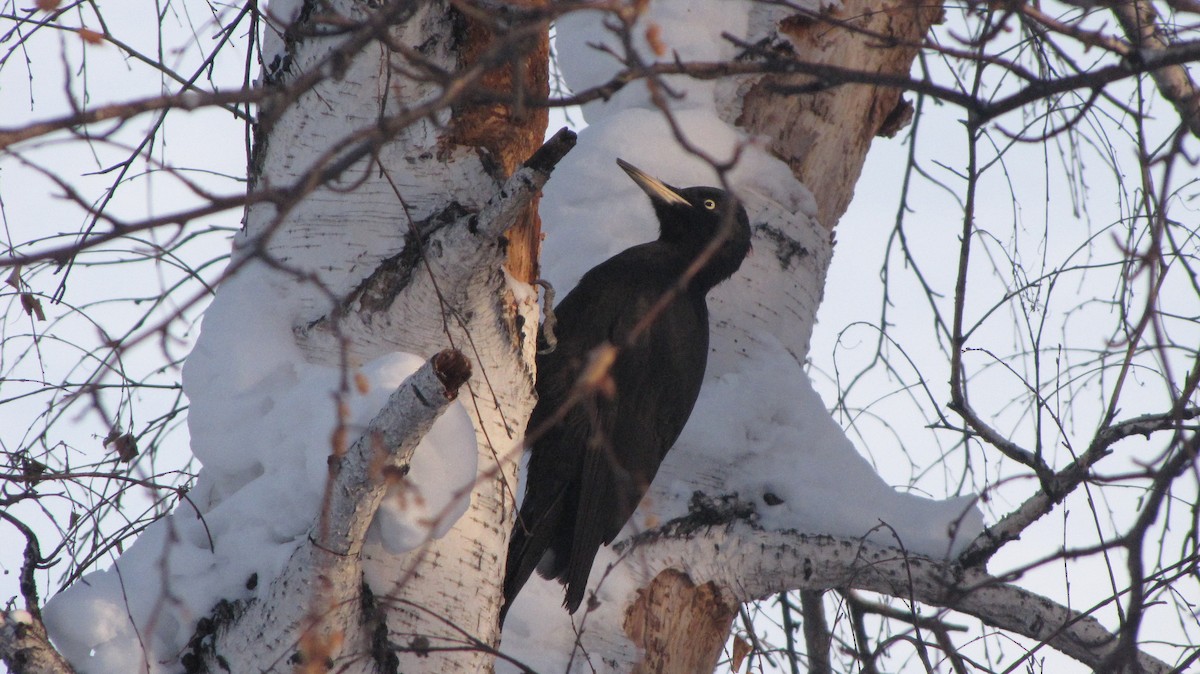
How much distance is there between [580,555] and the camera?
3170 millimetres

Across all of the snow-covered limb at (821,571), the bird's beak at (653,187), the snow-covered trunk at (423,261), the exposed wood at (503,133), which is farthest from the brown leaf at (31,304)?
the bird's beak at (653,187)

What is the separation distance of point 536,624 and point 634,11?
2.13 meters

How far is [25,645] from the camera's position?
1.70 m

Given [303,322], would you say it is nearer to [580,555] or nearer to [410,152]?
[410,152]

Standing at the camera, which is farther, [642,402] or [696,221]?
[696,221]

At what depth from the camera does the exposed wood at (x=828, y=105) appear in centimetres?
369

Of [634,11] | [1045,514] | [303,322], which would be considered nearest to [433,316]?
[303,322]

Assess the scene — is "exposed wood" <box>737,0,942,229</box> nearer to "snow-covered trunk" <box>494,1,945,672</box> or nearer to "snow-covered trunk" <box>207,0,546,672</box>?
"snow-covered trunk" <box>494,1,945,672</box>

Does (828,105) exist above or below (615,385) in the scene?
→ above

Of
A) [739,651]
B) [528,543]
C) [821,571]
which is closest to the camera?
[821,571]

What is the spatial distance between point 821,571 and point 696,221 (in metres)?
1.51

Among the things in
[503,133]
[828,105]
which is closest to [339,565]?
[503,133]

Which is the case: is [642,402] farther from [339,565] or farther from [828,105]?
[339,565]

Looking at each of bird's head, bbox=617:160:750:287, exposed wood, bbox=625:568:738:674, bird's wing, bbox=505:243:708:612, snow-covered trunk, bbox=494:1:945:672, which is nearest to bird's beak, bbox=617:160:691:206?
bird's head, bbox=617:160:750:287
